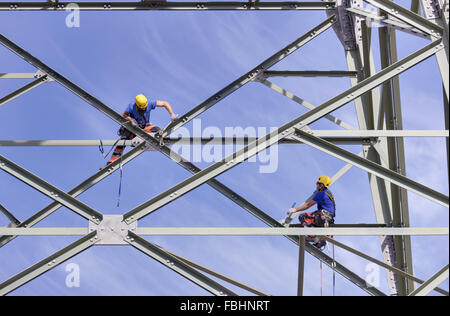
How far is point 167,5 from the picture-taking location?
1572 cm

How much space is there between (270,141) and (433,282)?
9.32 ft

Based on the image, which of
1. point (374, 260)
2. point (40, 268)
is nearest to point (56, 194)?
point (40, 268)

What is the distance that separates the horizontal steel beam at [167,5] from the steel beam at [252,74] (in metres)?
0.43

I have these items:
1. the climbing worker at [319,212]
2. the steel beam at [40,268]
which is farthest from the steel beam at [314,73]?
the steel beam at [40,268]

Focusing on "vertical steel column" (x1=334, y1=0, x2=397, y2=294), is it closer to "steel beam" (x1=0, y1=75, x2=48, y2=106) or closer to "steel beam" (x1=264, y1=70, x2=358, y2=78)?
"steel beam" (x1=264, y1=70, x2=358, y2=78)

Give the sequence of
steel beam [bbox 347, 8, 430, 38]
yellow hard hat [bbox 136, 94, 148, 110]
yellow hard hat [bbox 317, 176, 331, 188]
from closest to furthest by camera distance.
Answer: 1. steel beam [bbox 347, 8, 430, 38]
2. yellow hard hat [bbox 317, 176, 331, 188]
3. yellow hard hat [bbox 136, 94, 148, 110]

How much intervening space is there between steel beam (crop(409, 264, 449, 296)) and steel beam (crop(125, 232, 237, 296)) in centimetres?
237

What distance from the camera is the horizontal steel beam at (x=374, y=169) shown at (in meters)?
10.5

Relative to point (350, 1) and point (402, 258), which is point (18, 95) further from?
point (402, 258)

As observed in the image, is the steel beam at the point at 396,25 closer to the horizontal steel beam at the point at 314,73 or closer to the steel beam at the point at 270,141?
the steel beam at the point at 270,141

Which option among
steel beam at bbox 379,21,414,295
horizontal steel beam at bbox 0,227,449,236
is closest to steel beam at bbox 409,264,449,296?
horizontal steel beam at bbox 0,227,449,236

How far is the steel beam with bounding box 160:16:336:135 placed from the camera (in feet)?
48.0

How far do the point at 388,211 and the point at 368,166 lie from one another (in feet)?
13.0

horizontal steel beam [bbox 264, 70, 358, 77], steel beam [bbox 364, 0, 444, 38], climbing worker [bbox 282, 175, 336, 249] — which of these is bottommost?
climbing worker [bbox 282, 175, 336, 249]
